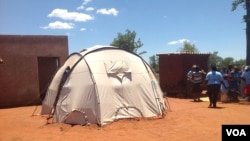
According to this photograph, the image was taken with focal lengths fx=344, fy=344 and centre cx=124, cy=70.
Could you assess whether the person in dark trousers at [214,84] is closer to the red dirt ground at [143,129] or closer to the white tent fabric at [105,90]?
the red dirt ground at [143,129]

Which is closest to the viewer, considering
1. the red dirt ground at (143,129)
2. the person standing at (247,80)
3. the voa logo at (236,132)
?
the voa logo at (236,132)

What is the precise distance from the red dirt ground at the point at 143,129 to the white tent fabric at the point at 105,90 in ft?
1.40

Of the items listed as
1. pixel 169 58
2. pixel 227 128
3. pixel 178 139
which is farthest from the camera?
pixel 169 58

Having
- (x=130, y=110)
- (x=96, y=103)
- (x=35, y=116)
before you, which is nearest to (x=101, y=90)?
(x=96, y=103)

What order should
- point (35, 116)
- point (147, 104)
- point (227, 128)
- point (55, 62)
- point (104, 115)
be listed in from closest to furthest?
point (227, 128)
point (104, 115)
point (147, 104)
point (35, 116)
point (55, 62)

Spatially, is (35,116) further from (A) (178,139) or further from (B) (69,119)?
(A) (178,139)

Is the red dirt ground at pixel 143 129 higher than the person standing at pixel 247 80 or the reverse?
the reverse

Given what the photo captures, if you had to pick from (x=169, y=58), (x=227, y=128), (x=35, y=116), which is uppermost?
(x=169, y=58)

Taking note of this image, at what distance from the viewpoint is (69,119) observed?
37.2ft

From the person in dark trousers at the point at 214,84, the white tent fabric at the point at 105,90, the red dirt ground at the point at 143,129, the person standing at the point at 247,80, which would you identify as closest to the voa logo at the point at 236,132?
the red dirt ground at the point at 143,129

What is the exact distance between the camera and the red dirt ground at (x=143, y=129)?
29.7 feet

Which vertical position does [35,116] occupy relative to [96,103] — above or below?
below

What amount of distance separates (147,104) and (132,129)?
2.00 meters

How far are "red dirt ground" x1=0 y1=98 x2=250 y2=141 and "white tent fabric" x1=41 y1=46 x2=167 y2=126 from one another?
428mm
